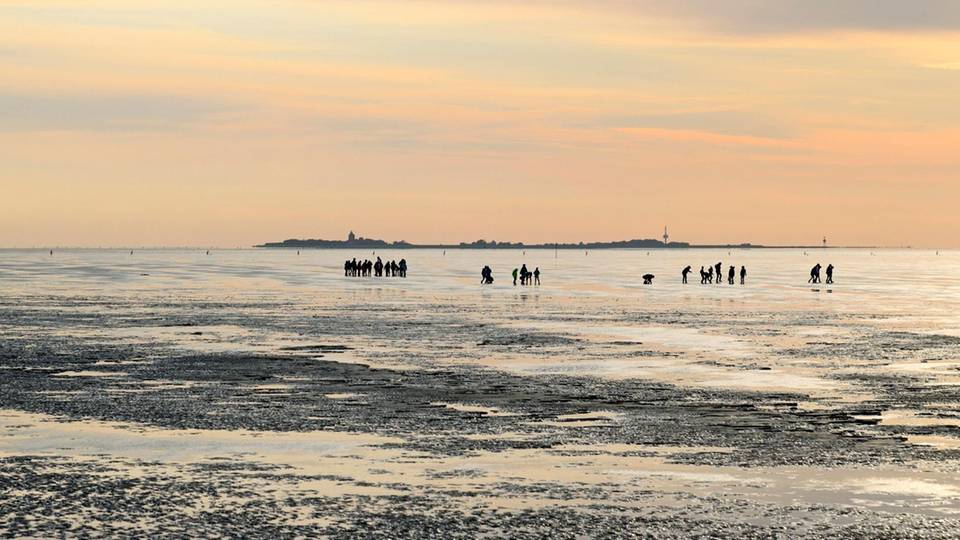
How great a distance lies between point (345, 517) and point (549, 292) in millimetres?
59914

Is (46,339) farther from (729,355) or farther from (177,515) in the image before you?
(177,515)

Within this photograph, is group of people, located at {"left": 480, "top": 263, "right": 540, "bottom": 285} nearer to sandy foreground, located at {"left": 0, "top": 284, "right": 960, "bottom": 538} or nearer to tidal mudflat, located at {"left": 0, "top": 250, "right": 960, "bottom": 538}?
tidal mudflat, located at {"left": 0, "top": 250, "right": 960, "bottom": 538}

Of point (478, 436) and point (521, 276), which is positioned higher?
point (521, 276)

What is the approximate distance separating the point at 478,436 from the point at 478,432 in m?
0.38

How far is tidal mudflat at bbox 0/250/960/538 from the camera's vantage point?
11.9 metres

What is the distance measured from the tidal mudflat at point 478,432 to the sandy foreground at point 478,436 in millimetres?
55

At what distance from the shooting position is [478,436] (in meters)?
16.7

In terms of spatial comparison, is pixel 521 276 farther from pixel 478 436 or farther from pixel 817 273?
pixel 478 436

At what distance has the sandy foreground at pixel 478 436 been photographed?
38.8 ft

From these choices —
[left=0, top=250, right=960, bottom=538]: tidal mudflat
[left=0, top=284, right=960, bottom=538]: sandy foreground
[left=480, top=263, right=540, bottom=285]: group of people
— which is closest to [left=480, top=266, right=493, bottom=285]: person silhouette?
[left=480, top=263, right=540, bottom=285]: group of people

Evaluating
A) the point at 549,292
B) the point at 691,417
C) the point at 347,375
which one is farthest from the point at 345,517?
the point at 549,292

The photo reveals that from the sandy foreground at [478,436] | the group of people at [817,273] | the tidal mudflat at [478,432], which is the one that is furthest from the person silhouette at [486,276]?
the sandy foreground at [478,436]

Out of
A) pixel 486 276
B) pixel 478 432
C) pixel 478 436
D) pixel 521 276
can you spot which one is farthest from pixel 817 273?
pixel 478 436

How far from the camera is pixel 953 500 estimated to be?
12539 millimetres
